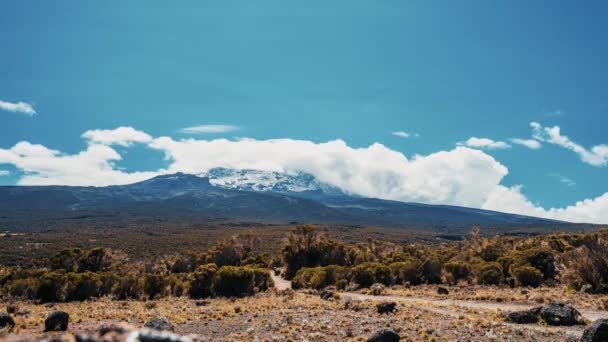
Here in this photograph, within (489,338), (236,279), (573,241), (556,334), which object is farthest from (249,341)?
(573,241)

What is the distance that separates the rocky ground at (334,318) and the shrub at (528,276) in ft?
9.42

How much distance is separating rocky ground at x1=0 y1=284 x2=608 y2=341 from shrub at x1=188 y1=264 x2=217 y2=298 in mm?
2730

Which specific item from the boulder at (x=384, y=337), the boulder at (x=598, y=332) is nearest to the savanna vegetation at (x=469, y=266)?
the boulder at (x=598, y=332)

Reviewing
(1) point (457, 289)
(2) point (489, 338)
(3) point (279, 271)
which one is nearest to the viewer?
(2) point (489, 338)

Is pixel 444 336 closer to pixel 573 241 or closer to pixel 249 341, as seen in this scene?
pixel 249 341

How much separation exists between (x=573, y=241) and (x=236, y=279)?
1302 inches

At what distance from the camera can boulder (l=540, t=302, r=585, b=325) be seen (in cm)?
1644

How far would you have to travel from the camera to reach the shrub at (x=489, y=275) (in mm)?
32922

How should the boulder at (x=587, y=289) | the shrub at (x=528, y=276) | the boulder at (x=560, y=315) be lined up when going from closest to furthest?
the boulder at (x=560, y=315), the boulder at (x=587, y=289), the shrub at (x=528, y=276)

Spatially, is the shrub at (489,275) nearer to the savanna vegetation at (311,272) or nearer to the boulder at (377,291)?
the savanna vegetation at (311,272)

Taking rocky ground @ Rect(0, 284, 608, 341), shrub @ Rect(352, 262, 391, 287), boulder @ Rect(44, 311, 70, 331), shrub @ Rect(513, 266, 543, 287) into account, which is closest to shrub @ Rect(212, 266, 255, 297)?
rocky ground @ Rect(0, 284, 608, 341)

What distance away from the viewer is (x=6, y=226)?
5133 inches

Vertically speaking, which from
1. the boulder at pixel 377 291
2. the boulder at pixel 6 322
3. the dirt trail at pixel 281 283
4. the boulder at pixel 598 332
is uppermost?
the boulder at pixel 598 332

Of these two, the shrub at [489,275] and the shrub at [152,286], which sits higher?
the shrub at [489,275]
